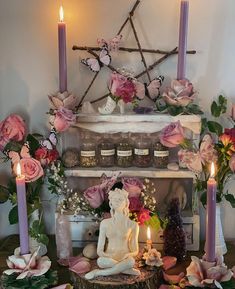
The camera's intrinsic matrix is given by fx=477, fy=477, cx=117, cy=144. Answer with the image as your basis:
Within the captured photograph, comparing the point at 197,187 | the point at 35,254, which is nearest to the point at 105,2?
the point at 197,187

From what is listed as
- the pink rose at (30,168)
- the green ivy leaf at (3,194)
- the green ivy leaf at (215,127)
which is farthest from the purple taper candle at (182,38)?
the green ivy leaf at (3,194)

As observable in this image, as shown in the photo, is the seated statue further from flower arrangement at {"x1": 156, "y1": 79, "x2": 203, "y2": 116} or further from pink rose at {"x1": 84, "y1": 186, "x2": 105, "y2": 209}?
flower arrangement at {"x1": 156, "y1": 79, "x2": 203, "y2": 116}

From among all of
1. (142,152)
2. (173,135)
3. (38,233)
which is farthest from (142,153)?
(38,233)

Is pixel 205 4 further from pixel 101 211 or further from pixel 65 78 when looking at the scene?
pixel 101 211

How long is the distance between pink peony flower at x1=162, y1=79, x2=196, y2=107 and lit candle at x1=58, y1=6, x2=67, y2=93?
0.78 ft

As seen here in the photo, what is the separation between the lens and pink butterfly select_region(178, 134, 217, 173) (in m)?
1.06

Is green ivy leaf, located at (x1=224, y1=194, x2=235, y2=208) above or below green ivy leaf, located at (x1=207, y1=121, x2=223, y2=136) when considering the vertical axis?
below

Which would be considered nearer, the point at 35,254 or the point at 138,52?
the point at 35,254

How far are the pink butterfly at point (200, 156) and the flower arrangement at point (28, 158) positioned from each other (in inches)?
11.6

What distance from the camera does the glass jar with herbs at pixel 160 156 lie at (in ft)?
3.67

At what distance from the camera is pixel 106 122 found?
111 centimetres

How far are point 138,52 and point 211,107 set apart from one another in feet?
0.73

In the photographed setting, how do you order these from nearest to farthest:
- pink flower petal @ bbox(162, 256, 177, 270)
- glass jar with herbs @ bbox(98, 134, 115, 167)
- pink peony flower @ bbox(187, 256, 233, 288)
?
pink peony flower @ bbox(187, 256, 233, 288)
pink flower petal @ bbox(162, 256, 177, 270)
glass jar with herbs @ bbox(98, 134, 115, 167)

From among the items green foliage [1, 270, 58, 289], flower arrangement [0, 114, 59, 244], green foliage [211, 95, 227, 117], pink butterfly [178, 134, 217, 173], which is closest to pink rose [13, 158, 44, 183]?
flower arrangement [0, 114, 59, 244]
